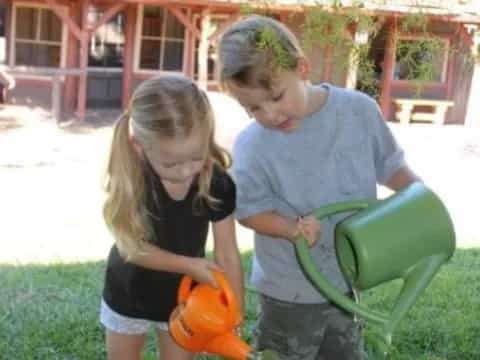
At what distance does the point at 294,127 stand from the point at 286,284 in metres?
0.34

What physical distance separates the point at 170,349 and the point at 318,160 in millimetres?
544

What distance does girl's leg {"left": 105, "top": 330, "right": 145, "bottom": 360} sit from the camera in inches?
65.4

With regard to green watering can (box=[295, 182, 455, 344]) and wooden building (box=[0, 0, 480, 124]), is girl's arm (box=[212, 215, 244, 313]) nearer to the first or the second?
green watering can (box=[295, 182, 455, 344])

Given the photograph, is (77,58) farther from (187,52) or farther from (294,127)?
(294,127)

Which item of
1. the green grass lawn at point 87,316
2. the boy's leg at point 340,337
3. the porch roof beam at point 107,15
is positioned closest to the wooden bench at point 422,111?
the porch roof beam at point 107,15

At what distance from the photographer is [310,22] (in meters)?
1.10

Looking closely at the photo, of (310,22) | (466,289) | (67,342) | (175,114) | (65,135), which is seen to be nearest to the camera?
(310,22)

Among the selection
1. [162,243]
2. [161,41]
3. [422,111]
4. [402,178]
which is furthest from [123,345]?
[422,111]

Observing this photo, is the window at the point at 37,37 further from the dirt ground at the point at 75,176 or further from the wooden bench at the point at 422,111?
the wooden bench at the point at 422,111

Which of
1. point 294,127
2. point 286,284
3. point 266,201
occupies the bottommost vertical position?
point 286,284

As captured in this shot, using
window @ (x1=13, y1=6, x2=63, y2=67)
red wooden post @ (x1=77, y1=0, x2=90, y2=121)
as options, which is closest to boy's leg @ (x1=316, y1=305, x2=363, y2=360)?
red wooden post @ (x1=77, y1=0, x2=90, y2=121)

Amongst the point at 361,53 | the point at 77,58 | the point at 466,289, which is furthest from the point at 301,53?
the point at 77,58

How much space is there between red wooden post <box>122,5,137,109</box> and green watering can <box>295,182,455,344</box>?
27.2 feet

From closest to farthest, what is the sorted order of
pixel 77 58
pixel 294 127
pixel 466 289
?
1. pixel 294 127
2. pixel 466 289
3. pixel 77 58
